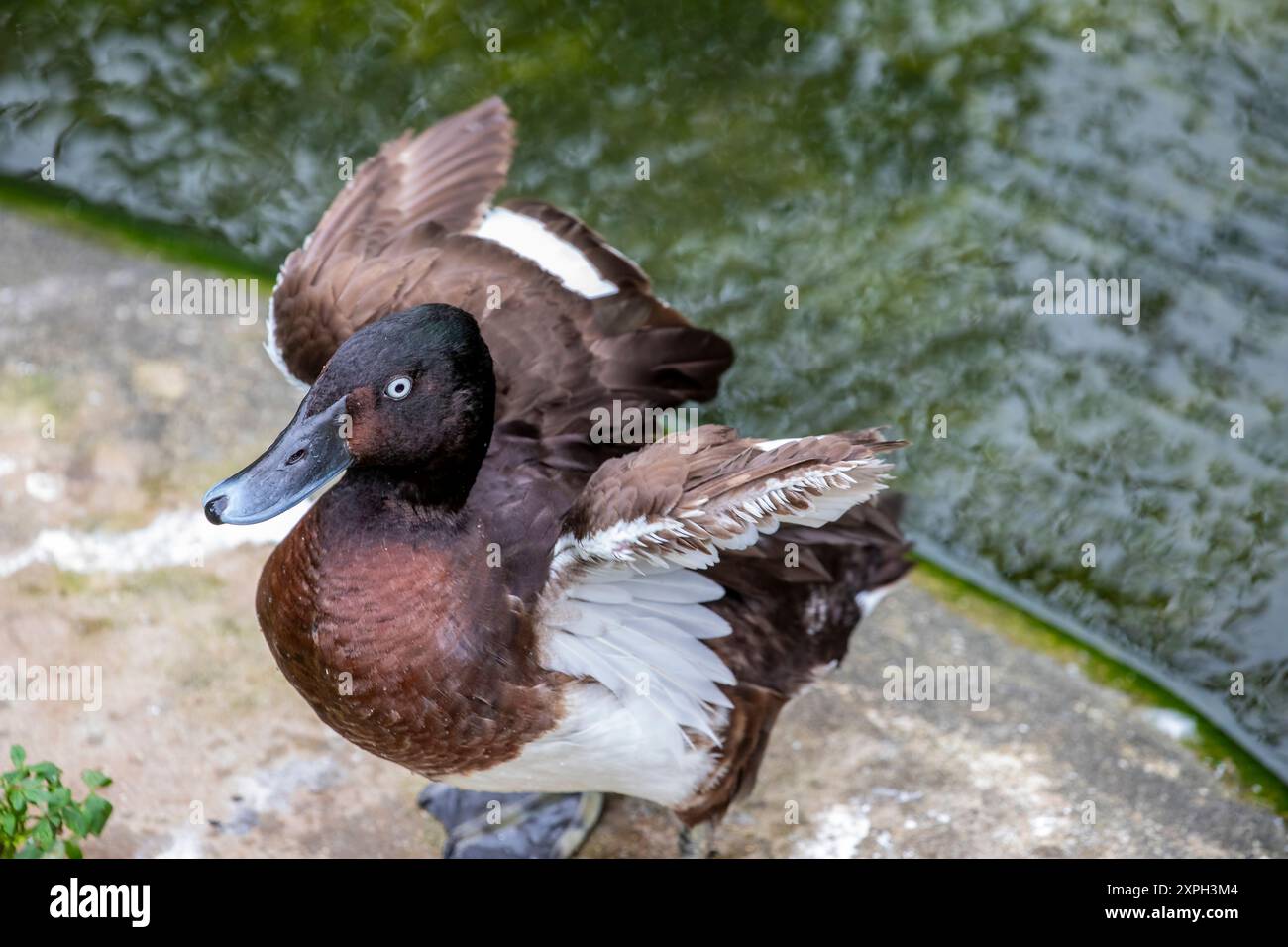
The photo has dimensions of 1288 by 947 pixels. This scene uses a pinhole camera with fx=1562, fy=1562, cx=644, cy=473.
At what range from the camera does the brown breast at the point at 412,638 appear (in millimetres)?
3225

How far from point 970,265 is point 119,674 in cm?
323

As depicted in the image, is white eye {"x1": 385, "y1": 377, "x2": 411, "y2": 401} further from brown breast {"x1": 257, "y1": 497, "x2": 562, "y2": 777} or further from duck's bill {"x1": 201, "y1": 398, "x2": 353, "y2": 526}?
brown breast {"x1": 257, "y1": 497, "x2": 562, "y2": 777}

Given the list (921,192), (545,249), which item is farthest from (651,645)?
(921,192)

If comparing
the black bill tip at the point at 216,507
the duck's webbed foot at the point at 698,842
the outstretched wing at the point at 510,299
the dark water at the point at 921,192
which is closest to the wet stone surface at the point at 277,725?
the duck's webbed foot at the point at 698,842

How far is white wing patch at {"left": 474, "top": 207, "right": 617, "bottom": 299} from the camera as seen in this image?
150 inches

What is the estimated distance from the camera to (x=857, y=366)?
5328 mm

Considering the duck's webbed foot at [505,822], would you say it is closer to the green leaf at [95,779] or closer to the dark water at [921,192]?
the green leaf at [95,779]

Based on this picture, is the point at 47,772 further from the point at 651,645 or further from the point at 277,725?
the point at 651,645

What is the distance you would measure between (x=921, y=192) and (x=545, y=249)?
2376 millimetres

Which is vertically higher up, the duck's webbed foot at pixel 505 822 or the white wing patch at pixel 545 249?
the white wing patch at pixel 545 249

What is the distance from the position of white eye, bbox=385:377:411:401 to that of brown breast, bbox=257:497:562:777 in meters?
0.29

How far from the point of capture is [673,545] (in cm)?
288

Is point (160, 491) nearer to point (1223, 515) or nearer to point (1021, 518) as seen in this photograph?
point (1021, 518)

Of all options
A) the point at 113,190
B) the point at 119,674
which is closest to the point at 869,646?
the point at 119,674
